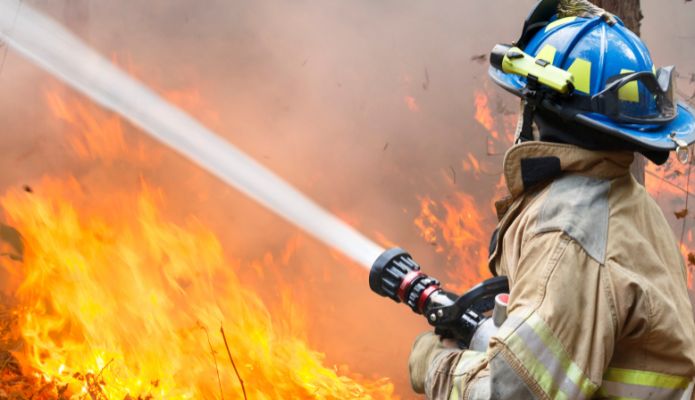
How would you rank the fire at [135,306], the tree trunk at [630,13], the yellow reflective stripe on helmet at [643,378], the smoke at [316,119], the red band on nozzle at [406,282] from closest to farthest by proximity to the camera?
1. the yellow reflective stripe on helmet at [643,378]
2. the red band on nozzle at [406,282]
3. the tree trunk at [630,13]
4. the fire at [135,306]
5. the smoke at [316,119]

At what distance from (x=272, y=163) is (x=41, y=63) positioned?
6.04 feet

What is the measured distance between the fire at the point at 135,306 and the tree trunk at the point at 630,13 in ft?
7.75

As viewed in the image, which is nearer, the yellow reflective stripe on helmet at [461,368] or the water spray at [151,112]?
the yellow reflective stripe on helmet at [461,368]

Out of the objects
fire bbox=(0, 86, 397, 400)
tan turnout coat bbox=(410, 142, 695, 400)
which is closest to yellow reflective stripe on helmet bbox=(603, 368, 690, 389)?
tan turnout coat bbox=(410, 142, 695, 400)

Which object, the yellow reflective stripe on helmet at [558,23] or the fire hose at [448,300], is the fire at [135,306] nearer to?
the fire hose at [448,300]

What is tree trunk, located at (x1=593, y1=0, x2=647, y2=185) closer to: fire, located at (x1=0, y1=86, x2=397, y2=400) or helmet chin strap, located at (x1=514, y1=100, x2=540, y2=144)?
fire, located at (x1=0, y1=86, x2=397, y2=400)

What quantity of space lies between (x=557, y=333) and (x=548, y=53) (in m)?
0.89

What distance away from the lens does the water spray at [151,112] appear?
5.49 metres

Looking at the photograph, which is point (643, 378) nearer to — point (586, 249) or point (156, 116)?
point (586, 249)

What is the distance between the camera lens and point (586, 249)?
1992mm

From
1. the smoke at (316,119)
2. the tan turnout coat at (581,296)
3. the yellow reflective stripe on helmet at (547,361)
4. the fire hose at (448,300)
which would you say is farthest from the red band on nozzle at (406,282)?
the smoke at (316,119)

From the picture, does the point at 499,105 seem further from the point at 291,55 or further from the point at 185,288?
the point at 185,288

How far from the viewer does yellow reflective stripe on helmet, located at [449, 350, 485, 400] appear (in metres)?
2.15

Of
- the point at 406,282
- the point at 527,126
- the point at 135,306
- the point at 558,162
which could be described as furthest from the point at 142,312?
the point at 558,162
